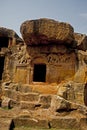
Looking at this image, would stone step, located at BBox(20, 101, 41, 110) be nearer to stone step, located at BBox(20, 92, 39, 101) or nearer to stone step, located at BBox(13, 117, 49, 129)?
stone step, located at BBox(20, 92, 39, 101)

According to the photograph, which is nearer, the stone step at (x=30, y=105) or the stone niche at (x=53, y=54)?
the stone step at (x=30, y=105)

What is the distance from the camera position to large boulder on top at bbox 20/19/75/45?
35.9ft

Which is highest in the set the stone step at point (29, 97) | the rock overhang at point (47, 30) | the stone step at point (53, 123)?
the rock overhang at point (47, 30)

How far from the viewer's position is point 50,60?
41.0 feet

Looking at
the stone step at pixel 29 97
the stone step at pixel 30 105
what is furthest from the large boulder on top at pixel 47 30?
the stone step at pixel 30 105

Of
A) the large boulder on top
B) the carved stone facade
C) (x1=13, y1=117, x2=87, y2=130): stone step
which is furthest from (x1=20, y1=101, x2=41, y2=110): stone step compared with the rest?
the large boulder on top

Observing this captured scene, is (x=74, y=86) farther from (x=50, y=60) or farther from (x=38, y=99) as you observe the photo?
(x=50, y=60)

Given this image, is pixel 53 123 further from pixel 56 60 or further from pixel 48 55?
pixel 48 55

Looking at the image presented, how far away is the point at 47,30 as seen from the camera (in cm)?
1104

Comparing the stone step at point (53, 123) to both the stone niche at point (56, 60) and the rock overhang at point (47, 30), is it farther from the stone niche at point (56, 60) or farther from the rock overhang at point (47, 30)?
the stone niche at point (56, 60)

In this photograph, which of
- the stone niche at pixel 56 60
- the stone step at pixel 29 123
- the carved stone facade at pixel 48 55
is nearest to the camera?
the stone step at pixel 29 123

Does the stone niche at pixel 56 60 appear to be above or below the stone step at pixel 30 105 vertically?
above

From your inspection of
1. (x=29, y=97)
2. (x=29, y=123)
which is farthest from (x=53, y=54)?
(x=29, y=123)

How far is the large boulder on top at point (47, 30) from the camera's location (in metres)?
10.9
